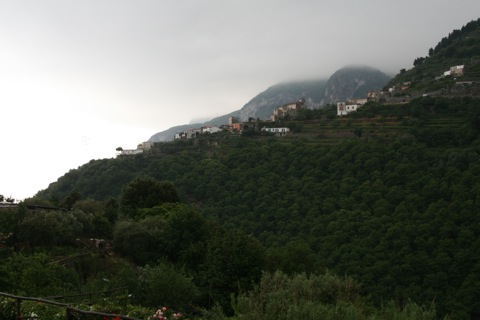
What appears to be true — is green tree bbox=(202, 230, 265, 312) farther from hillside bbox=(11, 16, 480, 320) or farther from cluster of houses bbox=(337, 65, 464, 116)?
cluster of houses bbox=(337, 65, 464, 116)

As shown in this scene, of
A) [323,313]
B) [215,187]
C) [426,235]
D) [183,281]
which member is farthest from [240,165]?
[323,313]

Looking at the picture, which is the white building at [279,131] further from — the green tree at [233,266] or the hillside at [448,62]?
the green tree at [233,266]

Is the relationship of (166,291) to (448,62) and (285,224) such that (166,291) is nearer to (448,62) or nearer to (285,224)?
(285,224)

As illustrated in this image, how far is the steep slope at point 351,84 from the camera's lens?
169125 millimetres

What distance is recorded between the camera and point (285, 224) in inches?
1604

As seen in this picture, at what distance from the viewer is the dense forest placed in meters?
11.7

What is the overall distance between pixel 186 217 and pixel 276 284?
13.6 meters

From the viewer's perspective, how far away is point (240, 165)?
178ft

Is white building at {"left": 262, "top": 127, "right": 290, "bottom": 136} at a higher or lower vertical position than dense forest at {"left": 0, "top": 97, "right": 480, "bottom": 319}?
higher

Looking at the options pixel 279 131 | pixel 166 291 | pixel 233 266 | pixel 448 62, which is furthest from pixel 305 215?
pixel 448 62

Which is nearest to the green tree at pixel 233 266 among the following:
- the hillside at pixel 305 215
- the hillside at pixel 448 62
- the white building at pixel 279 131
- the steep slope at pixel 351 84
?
the hillside at pixel 305 215

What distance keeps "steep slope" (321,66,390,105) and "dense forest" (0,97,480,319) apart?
10105cm

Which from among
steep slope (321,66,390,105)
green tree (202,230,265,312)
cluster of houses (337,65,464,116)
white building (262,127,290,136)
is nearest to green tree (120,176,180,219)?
green tree (202,230,265,312)

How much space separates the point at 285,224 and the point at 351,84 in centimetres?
14263
